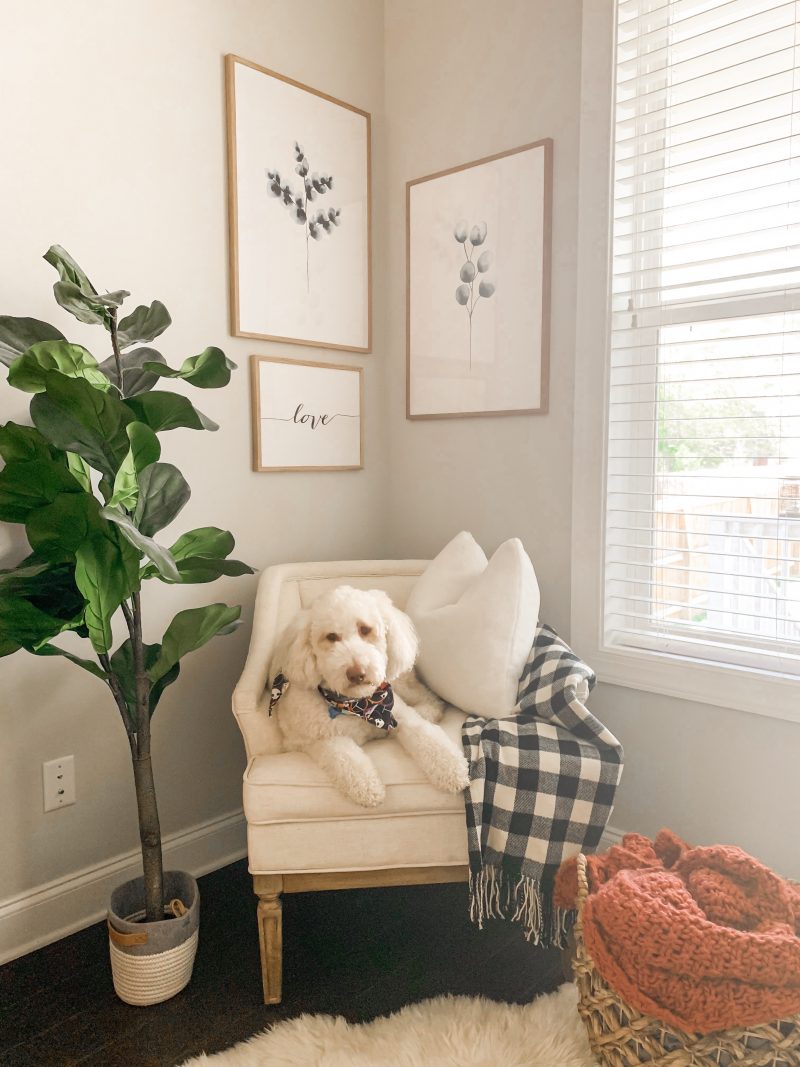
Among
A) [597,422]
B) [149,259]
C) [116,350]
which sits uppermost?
[149,259]

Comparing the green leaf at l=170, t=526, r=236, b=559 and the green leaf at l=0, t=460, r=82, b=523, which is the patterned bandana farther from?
the green leaf at l=0, t=460, r=82, b=523

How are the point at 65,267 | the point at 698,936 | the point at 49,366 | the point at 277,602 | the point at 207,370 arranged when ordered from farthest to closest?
the point at 277,602, the point at 207,370, the point at 65,267, the point at 49,366, the point at 698,936

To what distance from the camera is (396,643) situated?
69.7 inches

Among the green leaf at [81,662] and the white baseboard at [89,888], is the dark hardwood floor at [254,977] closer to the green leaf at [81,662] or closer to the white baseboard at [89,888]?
the white baseboard at [89,888]

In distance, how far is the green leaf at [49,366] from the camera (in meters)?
1.35

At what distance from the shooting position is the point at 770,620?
6.14 feet

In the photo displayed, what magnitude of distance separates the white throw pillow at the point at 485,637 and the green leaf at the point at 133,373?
880mm

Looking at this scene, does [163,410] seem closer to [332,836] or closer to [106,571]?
[106,571]

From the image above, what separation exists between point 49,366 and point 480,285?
1.39 m

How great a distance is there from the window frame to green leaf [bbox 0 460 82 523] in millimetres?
1318

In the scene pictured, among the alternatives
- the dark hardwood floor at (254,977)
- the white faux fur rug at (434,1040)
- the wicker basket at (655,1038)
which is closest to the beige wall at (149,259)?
the dark hardwood floor at (254,977)

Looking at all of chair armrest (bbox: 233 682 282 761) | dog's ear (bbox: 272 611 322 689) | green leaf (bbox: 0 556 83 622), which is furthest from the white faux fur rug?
green leaf (bbox: 0 556 83 622)

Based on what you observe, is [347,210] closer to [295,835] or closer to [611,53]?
[611,53]

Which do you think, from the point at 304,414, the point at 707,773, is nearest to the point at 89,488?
the point at 304,414
